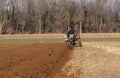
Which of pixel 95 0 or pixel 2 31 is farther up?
pixel 95 0

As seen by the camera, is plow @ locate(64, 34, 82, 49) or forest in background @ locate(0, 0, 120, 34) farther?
forest in background @ locate(0, 0, 120, 34)

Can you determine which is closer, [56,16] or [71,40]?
[71,40]

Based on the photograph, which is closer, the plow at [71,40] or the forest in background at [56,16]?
the plow at [71,40]

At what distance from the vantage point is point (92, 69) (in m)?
14.4

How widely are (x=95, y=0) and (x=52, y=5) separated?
43.0ft

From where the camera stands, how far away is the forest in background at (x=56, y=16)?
3278 inches

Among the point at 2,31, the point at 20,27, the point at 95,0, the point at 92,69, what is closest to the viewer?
the point at 92,69

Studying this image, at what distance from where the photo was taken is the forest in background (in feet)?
273

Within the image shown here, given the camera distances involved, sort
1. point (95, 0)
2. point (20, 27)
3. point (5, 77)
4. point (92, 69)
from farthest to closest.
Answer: point (95, 0), point (20, 27), point (92, 69), point (5, 77)

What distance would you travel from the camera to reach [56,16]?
86.9 metres

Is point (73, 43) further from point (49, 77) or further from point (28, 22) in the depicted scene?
point (28, 22)

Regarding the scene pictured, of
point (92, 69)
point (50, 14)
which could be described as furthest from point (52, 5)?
point (92, 69)

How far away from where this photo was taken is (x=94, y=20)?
291 feet

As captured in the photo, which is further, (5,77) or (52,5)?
(52,5)
